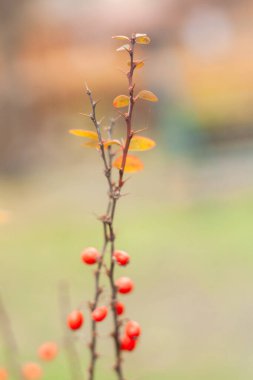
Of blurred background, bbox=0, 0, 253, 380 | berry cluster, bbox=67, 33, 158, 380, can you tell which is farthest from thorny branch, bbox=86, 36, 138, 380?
blurred background, bbox=0, 0, 253, 380

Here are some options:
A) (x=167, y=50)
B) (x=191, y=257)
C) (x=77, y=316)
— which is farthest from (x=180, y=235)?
(x=167, y=50)

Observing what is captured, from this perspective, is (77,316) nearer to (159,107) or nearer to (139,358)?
(139,358)

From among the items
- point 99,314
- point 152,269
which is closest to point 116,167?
point 99,314

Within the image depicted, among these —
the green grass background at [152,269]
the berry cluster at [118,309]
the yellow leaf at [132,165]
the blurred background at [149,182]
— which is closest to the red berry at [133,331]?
the berry cluster at [118,309]

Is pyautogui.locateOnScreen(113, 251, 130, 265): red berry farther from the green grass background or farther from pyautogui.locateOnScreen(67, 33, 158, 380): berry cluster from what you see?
the green grass background

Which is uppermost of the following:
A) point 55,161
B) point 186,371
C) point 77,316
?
point 77,316

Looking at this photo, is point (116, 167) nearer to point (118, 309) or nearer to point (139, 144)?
point (139, 144)

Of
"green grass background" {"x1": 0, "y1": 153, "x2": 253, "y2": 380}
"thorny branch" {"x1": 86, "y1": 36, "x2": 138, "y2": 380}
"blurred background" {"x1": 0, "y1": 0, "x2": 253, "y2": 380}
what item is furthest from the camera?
"blurred background" {"x1": 0, "y1": 0, "x2": 253, "y2": 380}
